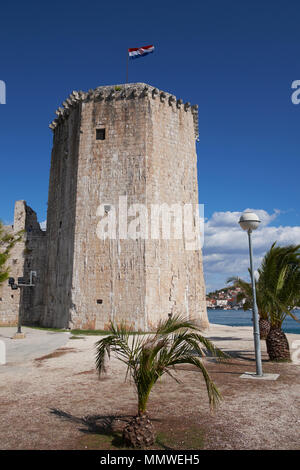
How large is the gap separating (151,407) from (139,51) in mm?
21512

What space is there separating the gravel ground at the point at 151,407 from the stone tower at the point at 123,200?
9386mm

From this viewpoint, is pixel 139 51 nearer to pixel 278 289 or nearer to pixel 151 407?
pixel 278 289

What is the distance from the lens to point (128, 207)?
62.4 feet

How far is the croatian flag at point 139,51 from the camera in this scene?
70.0 ft

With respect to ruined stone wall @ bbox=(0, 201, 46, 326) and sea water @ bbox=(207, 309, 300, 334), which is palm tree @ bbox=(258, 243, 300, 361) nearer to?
sea water @ bbox=(207, 309, 300, 334)

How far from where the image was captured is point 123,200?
1922 centimetres

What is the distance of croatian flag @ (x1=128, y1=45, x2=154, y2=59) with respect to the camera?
2133 cm

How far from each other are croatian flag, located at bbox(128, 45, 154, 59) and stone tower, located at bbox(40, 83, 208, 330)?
2286mm

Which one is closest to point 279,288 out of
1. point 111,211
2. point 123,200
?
point 123,200

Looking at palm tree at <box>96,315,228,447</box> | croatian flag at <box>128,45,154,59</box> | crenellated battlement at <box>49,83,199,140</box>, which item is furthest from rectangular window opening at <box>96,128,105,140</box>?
palm tree at <box>96,315,228,447</box>

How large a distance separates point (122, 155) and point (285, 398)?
16200mm
